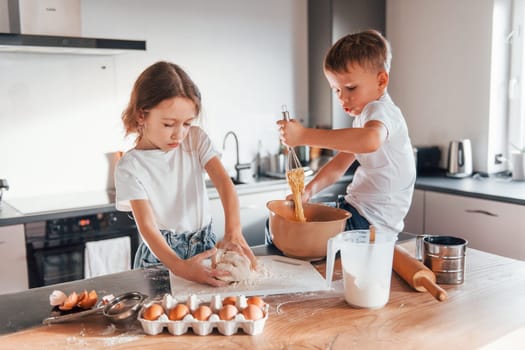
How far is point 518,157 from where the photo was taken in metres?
2.74

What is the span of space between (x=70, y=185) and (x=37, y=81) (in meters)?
0.53

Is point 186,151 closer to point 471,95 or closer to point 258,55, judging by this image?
point 258,55

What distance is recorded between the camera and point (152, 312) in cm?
92

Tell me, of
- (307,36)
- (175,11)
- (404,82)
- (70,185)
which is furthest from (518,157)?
(70,185)

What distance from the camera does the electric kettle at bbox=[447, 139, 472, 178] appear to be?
9.45 ft

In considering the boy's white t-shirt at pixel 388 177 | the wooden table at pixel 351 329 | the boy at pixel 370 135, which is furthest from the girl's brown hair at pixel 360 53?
the wooden table at pixel 351 329

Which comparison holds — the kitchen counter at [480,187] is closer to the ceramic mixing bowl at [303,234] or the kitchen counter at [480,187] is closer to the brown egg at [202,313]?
the ceramic mixing bowl at [303,234]

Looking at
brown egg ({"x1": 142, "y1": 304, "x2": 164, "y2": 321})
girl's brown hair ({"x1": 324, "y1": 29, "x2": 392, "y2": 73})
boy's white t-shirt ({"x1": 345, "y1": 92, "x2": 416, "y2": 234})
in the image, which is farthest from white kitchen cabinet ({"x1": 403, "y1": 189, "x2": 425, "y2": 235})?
brown egg ({"x1": 142, "y1": 304, "x2": 164, "y2": 321})

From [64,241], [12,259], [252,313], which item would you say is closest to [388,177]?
[252,313]

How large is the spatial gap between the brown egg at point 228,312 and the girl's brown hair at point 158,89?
1.99 feet

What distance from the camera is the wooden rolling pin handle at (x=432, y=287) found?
1.02m

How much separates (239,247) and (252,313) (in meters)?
0.35

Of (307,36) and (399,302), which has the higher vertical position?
(307,36)

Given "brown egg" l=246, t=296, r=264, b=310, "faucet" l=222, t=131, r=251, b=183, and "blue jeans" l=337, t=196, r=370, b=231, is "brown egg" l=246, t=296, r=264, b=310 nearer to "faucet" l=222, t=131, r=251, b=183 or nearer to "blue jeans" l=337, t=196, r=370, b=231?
"blue jeans" l=337, t=196, r=370, b=231
